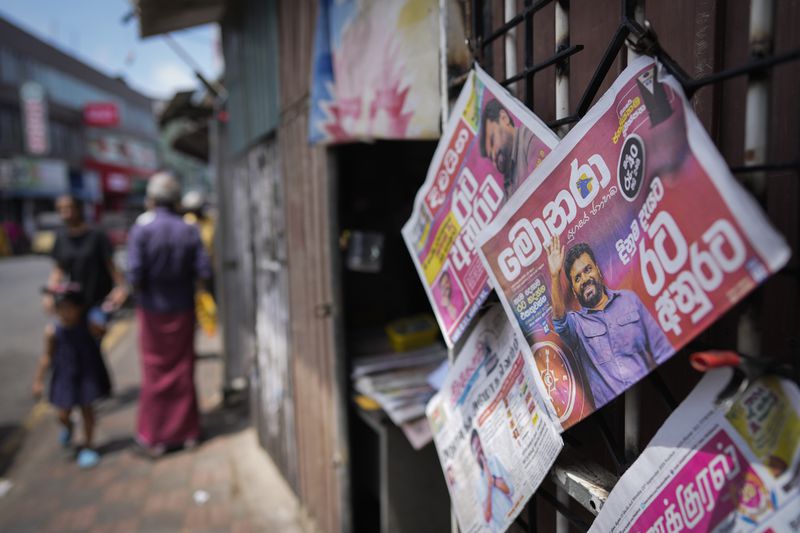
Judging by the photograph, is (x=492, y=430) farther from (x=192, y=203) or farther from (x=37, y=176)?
(x=37, y=176)

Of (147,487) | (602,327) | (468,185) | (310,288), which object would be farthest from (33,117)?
(602,327)

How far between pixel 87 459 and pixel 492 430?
3743mm

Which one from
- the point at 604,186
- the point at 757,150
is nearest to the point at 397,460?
the point at 604,186

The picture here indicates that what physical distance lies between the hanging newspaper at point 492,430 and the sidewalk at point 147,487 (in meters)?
Answer: 2.07

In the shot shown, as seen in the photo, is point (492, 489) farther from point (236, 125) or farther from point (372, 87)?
point (236, 125)

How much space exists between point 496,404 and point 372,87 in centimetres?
113

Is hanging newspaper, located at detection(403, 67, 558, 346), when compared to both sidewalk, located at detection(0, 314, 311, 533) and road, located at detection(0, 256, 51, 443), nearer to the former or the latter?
sidewalk, located at detection(0, 314, 311, 533)

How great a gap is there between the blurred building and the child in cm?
2128

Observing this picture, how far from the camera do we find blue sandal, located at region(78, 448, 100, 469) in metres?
3.68

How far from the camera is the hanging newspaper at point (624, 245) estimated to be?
0.59m

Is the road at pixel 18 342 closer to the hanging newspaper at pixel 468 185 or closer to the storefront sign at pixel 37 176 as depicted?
the hanging newspaper at pixel 468 185

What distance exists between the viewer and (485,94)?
3.44 ft

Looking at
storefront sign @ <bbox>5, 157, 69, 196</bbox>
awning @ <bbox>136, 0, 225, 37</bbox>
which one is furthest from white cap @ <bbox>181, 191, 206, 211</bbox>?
storefront sign @ <bbox>5, 157, 69, 196</bbox>

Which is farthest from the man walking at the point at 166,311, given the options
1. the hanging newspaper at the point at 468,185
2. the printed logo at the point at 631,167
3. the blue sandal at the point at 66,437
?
the printed logo at the point at 631,167
